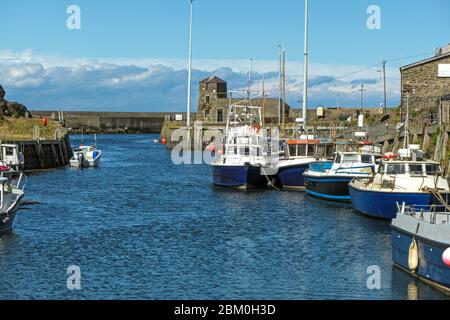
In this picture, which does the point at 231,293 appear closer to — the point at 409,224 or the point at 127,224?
the point at 409,224

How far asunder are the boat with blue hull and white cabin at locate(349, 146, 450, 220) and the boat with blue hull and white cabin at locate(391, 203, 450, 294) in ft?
24.2

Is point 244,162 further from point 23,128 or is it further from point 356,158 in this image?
point 23,128

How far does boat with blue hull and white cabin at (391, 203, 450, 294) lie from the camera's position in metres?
19.3

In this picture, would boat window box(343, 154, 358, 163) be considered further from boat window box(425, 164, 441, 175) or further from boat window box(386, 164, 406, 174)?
boat window box(425, 164, 441, 175)

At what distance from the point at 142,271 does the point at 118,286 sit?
189 centimetres

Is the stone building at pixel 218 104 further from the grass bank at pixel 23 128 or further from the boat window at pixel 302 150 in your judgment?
the boat window at pixel 302 150

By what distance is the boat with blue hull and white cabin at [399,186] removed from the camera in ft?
98.7

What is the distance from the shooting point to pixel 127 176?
62.3 m

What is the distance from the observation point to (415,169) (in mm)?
31703

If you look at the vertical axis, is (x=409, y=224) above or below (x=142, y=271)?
above

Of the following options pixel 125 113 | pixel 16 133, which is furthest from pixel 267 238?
pixel 125 113

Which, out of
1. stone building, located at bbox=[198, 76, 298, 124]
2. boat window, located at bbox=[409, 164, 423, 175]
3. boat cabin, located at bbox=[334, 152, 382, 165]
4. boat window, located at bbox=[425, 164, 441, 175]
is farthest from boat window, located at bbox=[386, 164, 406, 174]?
stone building, located at bbox=[198, 76, 298, 124]

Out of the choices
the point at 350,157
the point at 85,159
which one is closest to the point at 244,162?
the point at 350,157

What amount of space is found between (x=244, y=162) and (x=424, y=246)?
28142 millimetres
